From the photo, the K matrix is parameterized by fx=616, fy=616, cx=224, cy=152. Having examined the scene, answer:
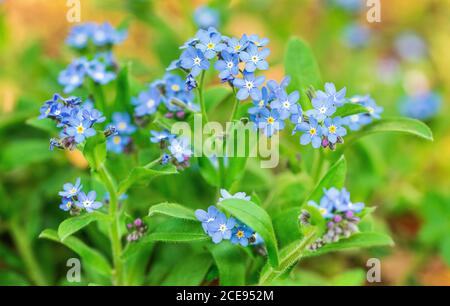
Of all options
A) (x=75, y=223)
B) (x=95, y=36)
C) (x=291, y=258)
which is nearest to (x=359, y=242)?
(x=291, y=258)

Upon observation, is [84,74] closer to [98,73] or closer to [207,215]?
[98,73]

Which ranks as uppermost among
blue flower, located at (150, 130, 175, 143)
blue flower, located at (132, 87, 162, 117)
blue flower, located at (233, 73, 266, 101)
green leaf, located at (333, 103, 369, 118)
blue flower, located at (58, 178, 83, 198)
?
blue flower, located at (132, 87, 162, 117)

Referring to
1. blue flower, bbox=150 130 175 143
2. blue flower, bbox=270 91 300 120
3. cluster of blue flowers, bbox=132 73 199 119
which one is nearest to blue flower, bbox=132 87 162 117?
cluster of blue flowers, bbox=132 73 199 119

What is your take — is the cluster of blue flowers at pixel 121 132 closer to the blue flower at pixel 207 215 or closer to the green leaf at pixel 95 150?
the green leaf at pixel 95 150

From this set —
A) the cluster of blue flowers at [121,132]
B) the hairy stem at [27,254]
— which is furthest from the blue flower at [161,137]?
the hairy stem at [27,254]

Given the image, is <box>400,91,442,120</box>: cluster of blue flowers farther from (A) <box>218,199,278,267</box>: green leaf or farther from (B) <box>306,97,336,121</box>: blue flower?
(A) <box>218,199,278,267</box>: green leaf

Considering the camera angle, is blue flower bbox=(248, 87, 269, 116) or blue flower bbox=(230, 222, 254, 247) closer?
blue flower bbox=(230, 222, 254, 247)
